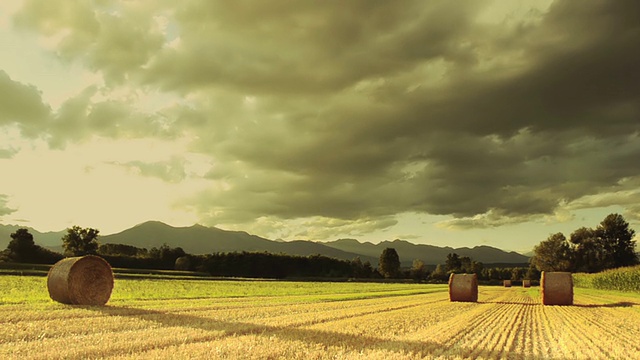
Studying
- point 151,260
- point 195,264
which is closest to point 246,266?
point 195,264

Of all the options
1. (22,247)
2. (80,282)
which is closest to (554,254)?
(22,247)

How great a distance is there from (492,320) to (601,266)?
405 feet

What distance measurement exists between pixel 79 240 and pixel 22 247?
25025 millimetres

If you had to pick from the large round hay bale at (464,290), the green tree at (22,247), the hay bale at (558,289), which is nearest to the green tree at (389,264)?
the green tree at (22,247)

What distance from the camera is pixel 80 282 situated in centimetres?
1839

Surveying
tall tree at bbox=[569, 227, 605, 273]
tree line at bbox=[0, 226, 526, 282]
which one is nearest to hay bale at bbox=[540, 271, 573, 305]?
tree line at bbox=[0, 226, 526, 282]

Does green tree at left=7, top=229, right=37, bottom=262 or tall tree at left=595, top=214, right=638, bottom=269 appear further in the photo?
tall tree at left=595, top=214, right=638, bottom=269

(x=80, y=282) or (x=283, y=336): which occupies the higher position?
(x=80, y=282)

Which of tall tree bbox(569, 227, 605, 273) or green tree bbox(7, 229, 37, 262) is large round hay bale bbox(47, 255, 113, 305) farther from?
tall tree bbox(569, 227, 605, 273)

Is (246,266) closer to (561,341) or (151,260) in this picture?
(151,260)

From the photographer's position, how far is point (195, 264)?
97000 mm

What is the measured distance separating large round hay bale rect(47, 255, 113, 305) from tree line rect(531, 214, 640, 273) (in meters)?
128

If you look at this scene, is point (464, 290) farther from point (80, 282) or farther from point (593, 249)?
point (593, 249)

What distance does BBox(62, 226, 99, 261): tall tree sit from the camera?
106188 millimetres
